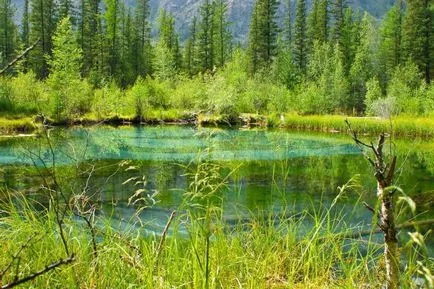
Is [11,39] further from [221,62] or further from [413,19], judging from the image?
[413,19]

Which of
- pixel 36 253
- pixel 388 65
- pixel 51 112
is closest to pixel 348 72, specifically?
pixel 388 65

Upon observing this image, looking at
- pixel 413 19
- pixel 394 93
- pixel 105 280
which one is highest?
pixel 413 19

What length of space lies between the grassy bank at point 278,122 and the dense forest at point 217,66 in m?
0.72

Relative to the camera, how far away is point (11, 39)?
64.2m

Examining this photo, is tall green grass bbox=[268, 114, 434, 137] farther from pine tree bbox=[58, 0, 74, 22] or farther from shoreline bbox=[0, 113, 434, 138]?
pine tree bbox=[58, 0, 74, 22]

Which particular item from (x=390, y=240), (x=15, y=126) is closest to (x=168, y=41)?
(x=15, y=126)

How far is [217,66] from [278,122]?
24505mm

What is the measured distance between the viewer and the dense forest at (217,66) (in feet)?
114

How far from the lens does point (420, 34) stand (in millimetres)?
50688

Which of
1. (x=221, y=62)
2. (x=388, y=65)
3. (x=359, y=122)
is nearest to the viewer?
(x=359, y=122)

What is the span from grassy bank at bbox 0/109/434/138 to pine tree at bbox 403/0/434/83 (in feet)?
70.3

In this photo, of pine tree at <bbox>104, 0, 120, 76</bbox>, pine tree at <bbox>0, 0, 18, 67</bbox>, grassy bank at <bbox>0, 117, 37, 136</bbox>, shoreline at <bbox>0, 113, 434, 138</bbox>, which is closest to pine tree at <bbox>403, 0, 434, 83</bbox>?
shoreline at <bbox>0, 113, 434, 138</bbox>

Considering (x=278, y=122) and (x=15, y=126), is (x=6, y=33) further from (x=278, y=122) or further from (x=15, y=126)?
(x=278, y=122)

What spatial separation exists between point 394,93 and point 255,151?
20.9m
